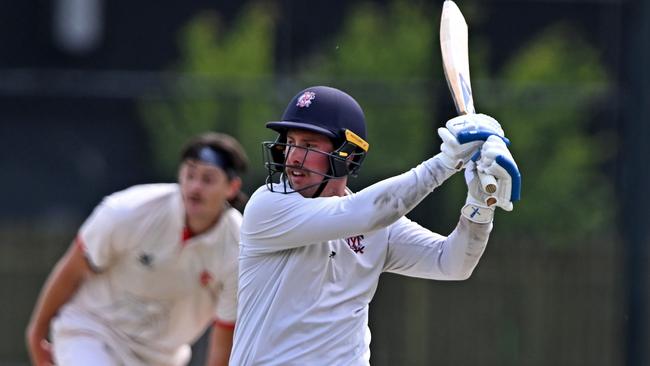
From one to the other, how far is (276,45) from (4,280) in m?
11.5

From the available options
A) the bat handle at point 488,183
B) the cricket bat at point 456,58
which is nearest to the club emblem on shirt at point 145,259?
the cricket bat at point 456,58

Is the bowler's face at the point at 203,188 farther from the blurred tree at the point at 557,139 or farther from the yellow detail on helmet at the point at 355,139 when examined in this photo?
the blurred tree at the point at 557,139

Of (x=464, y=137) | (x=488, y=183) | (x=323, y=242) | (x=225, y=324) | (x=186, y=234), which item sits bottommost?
(x=225, y=324)

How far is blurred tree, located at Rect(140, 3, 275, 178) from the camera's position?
70.3ft

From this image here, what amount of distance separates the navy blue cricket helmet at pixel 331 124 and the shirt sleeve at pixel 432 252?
302 millimetres

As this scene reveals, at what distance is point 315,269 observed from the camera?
4.66 m

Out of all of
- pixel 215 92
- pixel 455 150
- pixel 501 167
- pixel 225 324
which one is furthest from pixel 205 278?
pixel 215 92

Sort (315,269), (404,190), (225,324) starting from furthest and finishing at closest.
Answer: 1. (225,324)
2. (315,269)
3. (404,190)

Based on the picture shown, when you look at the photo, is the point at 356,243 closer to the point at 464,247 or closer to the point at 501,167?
the point at 464,247

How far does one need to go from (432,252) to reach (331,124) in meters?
0.57

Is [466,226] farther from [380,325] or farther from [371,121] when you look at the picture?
[371,121]

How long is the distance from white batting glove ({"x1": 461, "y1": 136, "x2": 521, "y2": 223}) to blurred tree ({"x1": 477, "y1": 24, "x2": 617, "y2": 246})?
13.6 metres

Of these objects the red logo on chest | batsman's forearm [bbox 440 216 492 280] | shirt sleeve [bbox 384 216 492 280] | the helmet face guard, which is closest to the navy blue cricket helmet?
the helmet face guard

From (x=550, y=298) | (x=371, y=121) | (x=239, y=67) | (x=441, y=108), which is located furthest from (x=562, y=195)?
(x=441, y=108)
